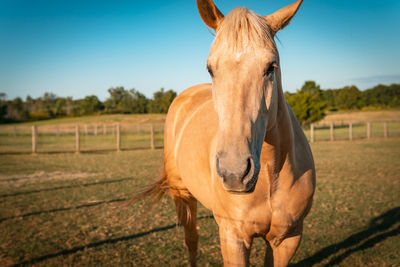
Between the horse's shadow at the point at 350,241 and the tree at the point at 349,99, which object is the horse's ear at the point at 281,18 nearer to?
the horse's shadow at the point at 350,241

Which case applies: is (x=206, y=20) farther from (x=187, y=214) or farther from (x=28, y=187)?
(x=28, y=187)

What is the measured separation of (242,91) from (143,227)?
3.94 meters

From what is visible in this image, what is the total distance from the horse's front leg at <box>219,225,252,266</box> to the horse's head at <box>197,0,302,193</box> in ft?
2.72

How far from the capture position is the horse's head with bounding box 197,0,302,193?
1111mm

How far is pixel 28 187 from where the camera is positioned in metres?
7.11

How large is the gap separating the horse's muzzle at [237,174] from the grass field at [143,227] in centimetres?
247

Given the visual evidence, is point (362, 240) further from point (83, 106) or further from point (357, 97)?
point (357, 97)

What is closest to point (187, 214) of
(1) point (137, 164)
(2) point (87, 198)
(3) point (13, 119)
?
(2) point (87, 198)

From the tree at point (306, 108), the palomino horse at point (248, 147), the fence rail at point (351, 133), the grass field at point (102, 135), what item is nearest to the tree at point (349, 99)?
the grass field at point (102, 135)

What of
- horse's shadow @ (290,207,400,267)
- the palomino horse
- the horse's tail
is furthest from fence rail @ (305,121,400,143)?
the palomino horse

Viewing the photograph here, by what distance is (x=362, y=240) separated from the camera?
380 centimetres

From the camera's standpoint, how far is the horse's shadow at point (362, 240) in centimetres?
332

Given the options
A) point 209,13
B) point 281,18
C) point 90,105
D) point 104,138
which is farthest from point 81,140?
point 90,105

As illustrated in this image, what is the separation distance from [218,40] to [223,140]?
1.85ft
